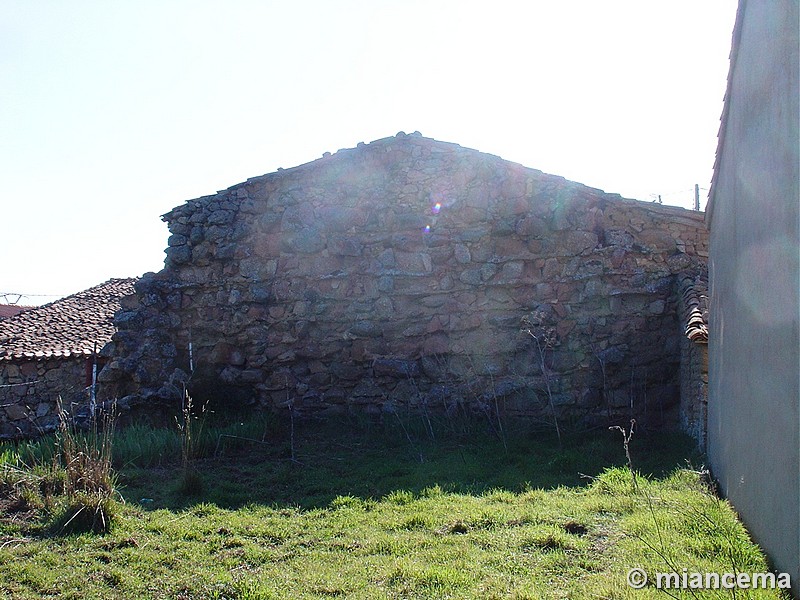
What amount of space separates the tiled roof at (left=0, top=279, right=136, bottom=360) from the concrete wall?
16391 mm

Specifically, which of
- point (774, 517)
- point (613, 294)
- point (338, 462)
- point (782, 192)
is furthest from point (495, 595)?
point (613, 294)

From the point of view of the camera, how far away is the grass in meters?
4.27

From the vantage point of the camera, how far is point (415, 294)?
10.3 m

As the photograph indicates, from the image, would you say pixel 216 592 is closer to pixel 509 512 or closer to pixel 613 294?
pixel 509 512

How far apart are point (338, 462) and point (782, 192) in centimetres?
566

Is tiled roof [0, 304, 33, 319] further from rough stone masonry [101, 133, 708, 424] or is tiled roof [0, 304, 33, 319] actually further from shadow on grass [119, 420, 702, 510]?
shadow on grass [119, 420, 702, 510]

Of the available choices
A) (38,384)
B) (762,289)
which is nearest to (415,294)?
(762,289)

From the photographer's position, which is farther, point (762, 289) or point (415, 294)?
point (415, 294)

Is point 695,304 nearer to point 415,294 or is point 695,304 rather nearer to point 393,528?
point 415,294

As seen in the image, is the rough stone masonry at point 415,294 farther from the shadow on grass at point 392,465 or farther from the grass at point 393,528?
the grass at point 393,528

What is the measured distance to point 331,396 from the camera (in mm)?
10547

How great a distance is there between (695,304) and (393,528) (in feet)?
15.3

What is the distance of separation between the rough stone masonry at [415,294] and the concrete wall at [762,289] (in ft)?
9.68

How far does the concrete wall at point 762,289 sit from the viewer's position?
11.7 ft
